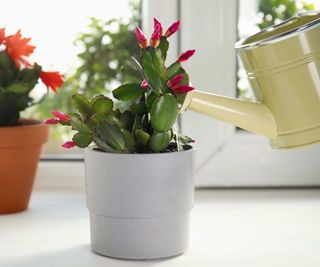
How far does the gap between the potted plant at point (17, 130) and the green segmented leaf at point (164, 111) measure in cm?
32

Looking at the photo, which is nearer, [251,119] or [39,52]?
[251,119]

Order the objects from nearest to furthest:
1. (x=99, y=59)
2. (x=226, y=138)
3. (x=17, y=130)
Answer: (x=17, y=130) → (x=226, y=138) → (x=99, y=59)

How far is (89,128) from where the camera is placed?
76 cm

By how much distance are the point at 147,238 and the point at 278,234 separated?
0.70 ft

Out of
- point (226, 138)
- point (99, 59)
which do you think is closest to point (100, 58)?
point (99, 59)

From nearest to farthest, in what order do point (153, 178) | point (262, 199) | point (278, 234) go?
1. point (153, 178)
2. point (278, 234)
3. point (262, 199)

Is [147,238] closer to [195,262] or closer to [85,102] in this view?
[195,262]

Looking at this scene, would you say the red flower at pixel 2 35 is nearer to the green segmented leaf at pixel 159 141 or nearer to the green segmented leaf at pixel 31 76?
the green segmented leaf at pixel 31 76

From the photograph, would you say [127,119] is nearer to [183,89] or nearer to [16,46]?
[183,89]

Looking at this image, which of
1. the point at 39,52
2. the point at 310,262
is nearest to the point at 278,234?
the point at 310,262

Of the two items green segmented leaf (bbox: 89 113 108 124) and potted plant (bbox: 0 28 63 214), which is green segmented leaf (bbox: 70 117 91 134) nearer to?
green segmented leaf (bbox: 89 113 108 124)

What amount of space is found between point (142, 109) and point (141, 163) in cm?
7

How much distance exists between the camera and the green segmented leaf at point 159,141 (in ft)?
2.43

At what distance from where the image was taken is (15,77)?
99cm
